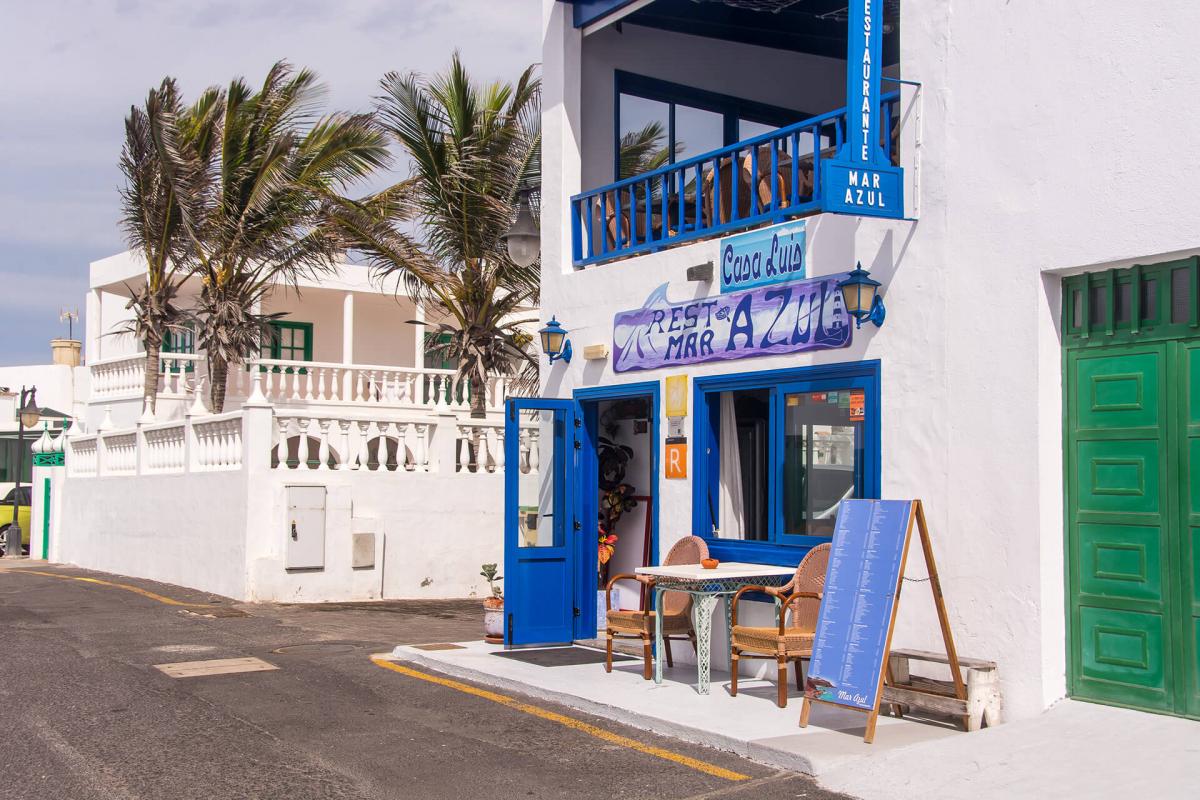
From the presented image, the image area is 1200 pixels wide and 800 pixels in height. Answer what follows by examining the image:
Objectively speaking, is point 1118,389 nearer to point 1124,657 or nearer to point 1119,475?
point 1119,475

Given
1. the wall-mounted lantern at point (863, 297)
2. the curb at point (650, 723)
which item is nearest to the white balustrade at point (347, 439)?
the curb at point (650, 723)

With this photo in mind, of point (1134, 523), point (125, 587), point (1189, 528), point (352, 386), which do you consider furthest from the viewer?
point (352, 386)

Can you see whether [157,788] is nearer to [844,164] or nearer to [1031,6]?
[844,164]

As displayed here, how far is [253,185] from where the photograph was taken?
63.0 ft

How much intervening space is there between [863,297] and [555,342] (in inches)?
160

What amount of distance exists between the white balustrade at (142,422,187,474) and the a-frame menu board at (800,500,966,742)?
39.5ft

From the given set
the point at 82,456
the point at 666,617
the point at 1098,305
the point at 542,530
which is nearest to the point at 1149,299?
the point at 1098,305

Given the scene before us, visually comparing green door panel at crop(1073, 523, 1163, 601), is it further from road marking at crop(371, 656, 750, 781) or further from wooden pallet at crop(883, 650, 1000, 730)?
road marking at crop(371, 656, 750, 781)

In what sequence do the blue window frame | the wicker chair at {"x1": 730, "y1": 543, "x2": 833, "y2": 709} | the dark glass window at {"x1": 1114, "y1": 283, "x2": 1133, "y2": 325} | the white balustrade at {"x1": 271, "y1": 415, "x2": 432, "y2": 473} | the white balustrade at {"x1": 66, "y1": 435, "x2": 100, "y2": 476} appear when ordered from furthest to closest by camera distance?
the white balustrade at {"x1": 66, "y1": 435, "x2": 100, "y2": 476} → the white balustrade at {"x1": 271, "y1": 415, "x2": 432, "y2": 473} → the blue window frame → the wicker chair at {"x1": 730, "y1": 543, "x2": 833, "y2": 709} → the dark glass window at {"x1": 1114, "y1": 283, "x2": 1133, "y2": 325}

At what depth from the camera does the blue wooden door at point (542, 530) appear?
438 inches

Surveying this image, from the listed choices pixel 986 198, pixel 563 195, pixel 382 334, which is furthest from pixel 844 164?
pixel 382 334

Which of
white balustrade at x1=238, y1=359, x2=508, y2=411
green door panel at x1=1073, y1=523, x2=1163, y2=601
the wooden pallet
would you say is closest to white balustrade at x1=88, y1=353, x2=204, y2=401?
white balustrade at x1=238, y1=359, x2=508, y2=411

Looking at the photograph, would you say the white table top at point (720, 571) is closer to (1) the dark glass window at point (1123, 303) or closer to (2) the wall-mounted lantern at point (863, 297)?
(2) the wall-mounted lantern at point (863, 297)

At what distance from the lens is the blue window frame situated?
29.2ft
